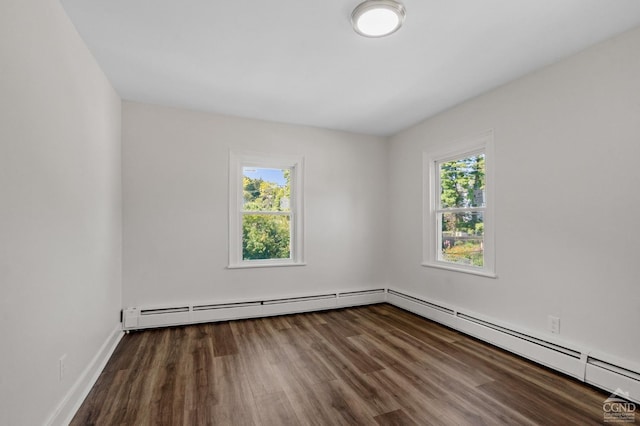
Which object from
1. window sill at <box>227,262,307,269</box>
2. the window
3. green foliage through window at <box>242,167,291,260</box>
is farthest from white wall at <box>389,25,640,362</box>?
green foliage through window at <box>242,167,291,260</box>

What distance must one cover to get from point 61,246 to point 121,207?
5.27 feet

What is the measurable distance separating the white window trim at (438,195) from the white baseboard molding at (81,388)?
3.49m

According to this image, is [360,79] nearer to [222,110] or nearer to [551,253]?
[222,110]

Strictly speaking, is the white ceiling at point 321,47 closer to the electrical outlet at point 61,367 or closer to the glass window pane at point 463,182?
the glass window pane at point 463,182

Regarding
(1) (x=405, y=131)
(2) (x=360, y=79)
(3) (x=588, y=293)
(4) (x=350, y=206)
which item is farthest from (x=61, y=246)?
(1) (x=405, y=131)

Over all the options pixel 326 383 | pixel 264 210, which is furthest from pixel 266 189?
pixel 326 383

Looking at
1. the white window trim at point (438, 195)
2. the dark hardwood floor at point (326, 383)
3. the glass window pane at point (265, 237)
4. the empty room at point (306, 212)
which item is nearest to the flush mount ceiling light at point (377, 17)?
the empty room at point (306, 212)

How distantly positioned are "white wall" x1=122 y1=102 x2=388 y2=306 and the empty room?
0.03m

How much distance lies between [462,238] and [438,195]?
66 centimetres

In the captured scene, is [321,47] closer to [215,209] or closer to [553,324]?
[215,209]

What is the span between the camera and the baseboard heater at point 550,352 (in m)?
2.12

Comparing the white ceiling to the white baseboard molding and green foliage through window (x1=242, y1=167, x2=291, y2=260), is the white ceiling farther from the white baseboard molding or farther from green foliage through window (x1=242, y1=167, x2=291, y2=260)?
the white baseboard molding

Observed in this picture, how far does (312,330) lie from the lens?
137 inches

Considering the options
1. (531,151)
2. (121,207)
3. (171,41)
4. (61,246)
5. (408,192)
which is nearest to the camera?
(61,246)
